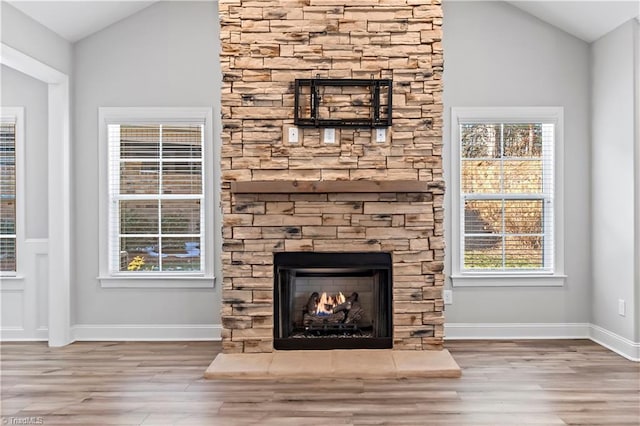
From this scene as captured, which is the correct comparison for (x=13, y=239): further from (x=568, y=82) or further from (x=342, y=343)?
(x=568, y=82)

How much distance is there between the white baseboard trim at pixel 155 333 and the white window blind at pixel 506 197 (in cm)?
237

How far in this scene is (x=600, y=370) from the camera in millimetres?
4082

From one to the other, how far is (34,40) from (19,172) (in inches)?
51.0

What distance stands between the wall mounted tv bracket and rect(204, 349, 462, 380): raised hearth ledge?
1723 mm

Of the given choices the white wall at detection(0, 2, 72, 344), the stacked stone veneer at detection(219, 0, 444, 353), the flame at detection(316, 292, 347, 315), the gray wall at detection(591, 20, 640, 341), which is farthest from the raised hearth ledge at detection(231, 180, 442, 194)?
the white wall at detection(0, 2, 72, 344)

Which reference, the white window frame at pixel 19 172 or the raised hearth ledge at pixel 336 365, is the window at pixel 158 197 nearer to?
the white window frame at pixel 19 172

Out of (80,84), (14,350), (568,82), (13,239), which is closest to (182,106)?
(80,84)

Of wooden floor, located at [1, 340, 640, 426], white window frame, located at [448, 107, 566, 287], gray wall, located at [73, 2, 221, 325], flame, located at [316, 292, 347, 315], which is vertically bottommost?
wooden floor, located at [1, 340, 640, 426]

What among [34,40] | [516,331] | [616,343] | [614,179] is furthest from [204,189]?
[616,343]

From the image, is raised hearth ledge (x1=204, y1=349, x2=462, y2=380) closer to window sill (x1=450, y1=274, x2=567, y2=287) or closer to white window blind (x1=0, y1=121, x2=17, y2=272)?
window sill (x1=450, y1=274, x2=567, y2=287)

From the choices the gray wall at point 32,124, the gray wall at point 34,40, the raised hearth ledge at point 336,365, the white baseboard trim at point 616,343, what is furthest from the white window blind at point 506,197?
the gray wall at point 32,124

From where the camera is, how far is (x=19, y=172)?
515 centimetres

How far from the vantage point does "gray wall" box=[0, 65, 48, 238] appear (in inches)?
202

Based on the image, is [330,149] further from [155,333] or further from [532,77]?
[155,333]
